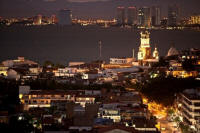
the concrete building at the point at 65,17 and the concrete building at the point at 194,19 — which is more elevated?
the concrete building at the point at 65,17

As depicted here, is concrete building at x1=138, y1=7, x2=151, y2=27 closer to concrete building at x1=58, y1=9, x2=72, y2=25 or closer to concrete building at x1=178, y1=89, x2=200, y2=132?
concrete building at x1=58, y1=9, x2=72, y2=25

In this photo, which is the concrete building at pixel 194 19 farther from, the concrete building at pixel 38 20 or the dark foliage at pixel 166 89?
the dark foliage at pixel 166 89

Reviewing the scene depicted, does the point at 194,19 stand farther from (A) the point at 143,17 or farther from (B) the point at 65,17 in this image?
(B) the point at 65,17

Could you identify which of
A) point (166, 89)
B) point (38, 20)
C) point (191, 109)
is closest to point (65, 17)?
point (38, 20)

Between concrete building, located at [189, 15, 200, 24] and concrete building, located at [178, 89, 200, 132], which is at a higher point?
concrete building, located at [189, 15, 200, 24]

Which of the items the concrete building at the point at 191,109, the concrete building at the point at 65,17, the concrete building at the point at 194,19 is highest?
the concrete building at the point at 65,17

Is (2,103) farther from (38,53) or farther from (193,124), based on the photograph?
(38,53)

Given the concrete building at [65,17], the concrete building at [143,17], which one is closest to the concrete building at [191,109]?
the concrete building at [143,17]

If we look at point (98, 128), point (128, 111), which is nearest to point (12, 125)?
point (98, 128)

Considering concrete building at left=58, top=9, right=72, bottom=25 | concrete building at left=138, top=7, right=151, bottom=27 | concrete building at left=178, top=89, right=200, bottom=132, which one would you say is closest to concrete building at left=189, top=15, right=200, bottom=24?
concrete building at left=138, top=7, right=151, bottom=27
